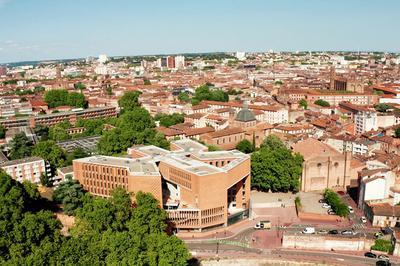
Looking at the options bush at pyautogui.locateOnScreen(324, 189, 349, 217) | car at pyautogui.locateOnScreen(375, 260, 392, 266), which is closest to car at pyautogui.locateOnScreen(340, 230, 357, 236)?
bush at pyautogui.locateOnScreen(324, 189, 349, 217)

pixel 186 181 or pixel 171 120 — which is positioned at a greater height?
pixel 186 181

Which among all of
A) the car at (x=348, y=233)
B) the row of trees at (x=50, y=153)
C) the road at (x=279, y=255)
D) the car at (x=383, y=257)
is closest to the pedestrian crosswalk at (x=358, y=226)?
the car at (x=348, y=233)

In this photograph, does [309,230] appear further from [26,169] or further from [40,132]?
[40,132]

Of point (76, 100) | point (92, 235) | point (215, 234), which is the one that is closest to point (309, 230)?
point (215, 234)

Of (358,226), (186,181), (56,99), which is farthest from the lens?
(56,99)

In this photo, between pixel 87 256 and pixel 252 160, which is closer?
pixel 87 256

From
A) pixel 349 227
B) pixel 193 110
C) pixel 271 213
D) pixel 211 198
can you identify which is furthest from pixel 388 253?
pixel 193 110

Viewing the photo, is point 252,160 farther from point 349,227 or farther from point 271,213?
point 349,227

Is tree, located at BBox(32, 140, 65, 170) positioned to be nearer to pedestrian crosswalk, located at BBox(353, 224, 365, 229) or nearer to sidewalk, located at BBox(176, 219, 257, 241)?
sidewalk, located at BBox(176, 219, 257, 241)
